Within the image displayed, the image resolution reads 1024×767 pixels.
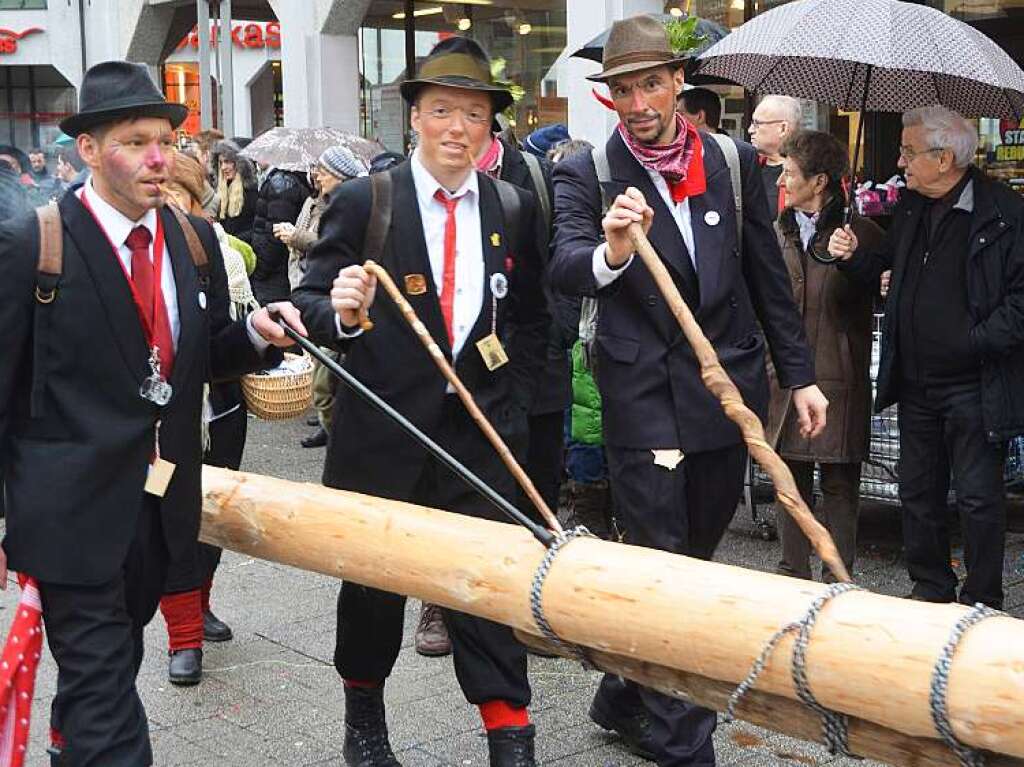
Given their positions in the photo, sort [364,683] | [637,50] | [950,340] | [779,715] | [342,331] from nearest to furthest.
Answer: [779,715] < [342,331] < [637,50] < [364,683] < [950,340]

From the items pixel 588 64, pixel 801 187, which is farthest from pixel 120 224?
pixel 588 64

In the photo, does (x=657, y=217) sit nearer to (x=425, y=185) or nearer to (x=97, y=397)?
A: (x=425, y=185)

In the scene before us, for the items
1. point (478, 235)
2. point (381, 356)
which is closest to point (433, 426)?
point (381, 356)

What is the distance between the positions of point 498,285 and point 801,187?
230 cm

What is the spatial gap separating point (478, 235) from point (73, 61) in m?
26.9

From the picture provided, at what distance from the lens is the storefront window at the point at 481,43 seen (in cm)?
1549

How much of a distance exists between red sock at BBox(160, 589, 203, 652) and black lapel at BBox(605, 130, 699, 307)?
245 cm

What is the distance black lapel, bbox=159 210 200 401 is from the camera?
393 cm

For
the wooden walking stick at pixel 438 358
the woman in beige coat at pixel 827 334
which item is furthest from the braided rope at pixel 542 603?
the woman in beige coat at pixel 827 334

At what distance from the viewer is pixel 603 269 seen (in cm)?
409

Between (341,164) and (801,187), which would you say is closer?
(801,187)

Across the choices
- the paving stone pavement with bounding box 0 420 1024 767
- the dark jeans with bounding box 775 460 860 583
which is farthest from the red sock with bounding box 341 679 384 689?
the dark jeans with bounding box 775 460 860 583

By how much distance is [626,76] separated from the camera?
4.34 metres

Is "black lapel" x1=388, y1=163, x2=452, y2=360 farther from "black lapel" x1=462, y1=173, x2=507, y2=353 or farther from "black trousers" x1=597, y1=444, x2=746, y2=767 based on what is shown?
"black trousers" x1=597, y1=444, x2=746, y2=767
